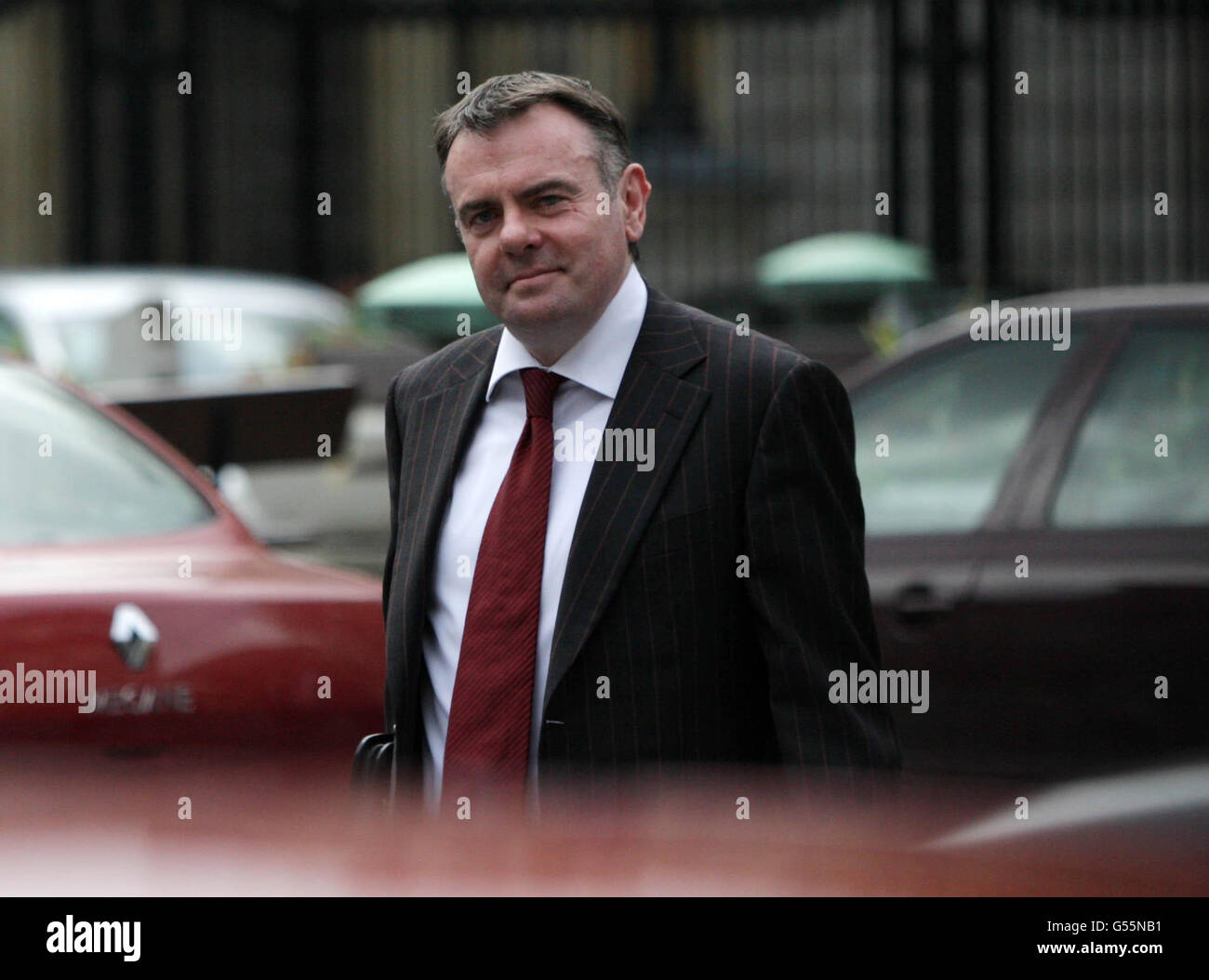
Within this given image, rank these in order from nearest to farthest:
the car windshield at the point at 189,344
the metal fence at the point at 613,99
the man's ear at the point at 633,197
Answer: the man's ear at the point at 633,197, the car windshield at the point at 189,344, the metal fence at the point at 613,99

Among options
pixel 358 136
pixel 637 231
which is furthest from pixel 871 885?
pixel 358 136

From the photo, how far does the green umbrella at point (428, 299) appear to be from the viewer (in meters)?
11.4

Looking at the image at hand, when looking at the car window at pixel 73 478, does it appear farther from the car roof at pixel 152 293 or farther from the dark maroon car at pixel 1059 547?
the car roof at pixel 152 293

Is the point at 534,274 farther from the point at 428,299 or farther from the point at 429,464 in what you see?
the point at 428,299

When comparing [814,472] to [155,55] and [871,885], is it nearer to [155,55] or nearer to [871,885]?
[871,885]

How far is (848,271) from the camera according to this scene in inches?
492

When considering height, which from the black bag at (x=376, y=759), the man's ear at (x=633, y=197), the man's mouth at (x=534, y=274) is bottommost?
the black bag at (x=376, y=759)

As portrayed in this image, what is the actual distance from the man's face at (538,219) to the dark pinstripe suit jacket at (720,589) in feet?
0.48

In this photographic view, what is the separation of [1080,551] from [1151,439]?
1.14 ft

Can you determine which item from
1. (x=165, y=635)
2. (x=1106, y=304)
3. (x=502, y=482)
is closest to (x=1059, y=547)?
(x=1106, y=304)

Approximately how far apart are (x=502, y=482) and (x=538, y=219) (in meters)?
0.33

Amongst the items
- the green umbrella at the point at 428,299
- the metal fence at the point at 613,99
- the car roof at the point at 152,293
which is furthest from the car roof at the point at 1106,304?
the metal fence at the point at 613,99

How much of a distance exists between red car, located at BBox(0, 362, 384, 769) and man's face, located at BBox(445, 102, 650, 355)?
1.09m
